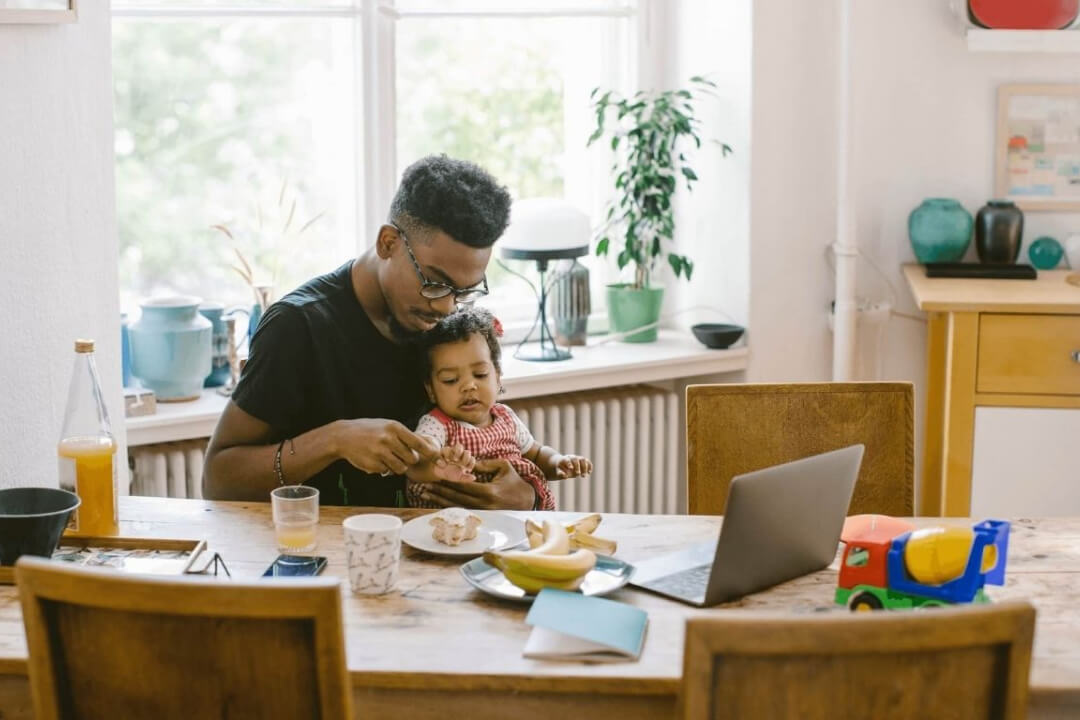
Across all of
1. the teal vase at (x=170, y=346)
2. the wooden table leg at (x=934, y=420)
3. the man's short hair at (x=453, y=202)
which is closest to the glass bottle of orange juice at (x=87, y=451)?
the man's short hair at (x=453, y=202)

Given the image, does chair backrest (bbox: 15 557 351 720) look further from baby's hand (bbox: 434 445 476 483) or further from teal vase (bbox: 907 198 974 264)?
A: teal vase (bbox: 907 198 974 264)

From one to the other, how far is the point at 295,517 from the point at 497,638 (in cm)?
41

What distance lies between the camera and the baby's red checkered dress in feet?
8.02

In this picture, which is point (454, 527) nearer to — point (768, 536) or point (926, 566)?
point (768, 536)

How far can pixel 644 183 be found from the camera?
11.7ft

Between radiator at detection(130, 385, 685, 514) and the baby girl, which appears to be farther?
radiator at detection(130, 385, 685, 514)

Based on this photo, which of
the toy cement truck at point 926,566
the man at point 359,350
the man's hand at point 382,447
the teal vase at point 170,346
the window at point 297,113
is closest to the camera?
the toy cement truck at point 926,566

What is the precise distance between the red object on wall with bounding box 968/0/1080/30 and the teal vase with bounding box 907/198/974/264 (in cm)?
46

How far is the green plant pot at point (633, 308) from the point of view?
3.72 meters

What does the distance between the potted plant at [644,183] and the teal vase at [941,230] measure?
1.77ft

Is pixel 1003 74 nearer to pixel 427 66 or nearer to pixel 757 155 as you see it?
pixel 757 155

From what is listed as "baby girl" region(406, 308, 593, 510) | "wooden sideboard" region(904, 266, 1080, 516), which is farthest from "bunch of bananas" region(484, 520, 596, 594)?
"wooden sideboard" region(904, 266, 1080, 516)

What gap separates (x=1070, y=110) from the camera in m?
3.62

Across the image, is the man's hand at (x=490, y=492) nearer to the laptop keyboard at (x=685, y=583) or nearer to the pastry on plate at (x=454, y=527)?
the pastry on plate at (x=454, y=527)
